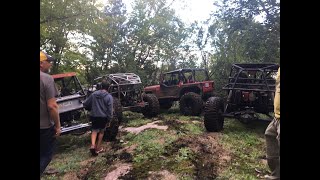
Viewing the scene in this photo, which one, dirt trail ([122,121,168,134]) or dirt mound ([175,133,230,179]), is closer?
dirt mound ([175,133,230,179])

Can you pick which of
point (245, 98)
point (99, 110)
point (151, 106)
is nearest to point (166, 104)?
point (151, 106)

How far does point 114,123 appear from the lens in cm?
313

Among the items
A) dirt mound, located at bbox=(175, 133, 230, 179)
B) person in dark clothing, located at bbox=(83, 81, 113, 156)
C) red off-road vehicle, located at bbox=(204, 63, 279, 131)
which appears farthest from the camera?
person in dark clothing, located at bbox=(83, 81, 113, 156)

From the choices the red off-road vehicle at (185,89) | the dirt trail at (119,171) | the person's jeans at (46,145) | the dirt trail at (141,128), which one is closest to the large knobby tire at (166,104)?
the red off-road vehicle at (185,89)

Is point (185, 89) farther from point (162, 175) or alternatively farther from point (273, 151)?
point (273, 151)

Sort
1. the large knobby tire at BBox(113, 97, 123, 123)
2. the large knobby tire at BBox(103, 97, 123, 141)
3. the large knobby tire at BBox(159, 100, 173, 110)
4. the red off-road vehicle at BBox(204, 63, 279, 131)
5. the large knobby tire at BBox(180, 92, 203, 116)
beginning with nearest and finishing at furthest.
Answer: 1. the red off-road vehicle at BBox(204, 63, 279, 131)
2. the large knobby tire at BBox(103, 97, 123, 141)
3. the large knobby tire at BBox(113, 97, 123, 123)
4. the large knobby tire at BBox(180, 92, 203, 116)
5. the large knobby tire at BBox(159, 100, 173, 110)

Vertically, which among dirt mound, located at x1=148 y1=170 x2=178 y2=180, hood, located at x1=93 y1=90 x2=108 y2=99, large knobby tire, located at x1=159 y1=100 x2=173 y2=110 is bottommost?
dirt mound, located at x1=148 y1=170 x2=178 y2=180

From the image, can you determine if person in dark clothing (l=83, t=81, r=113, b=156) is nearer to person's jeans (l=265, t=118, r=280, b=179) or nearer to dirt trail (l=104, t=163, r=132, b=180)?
dirt trail (l=104, t=163, r=132, b=180)

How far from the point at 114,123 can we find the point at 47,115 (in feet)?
3.55

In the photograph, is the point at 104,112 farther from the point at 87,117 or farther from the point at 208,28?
the point at 208,28

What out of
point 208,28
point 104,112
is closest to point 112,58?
point 104,112

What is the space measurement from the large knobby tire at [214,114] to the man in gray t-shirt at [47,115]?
1882 millimetres

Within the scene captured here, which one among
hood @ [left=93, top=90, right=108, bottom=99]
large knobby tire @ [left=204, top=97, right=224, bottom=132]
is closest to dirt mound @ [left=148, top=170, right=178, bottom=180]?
hood @ [left=93, top=90, right=108, bottom=99]

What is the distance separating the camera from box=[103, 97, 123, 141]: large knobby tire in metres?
3.02
